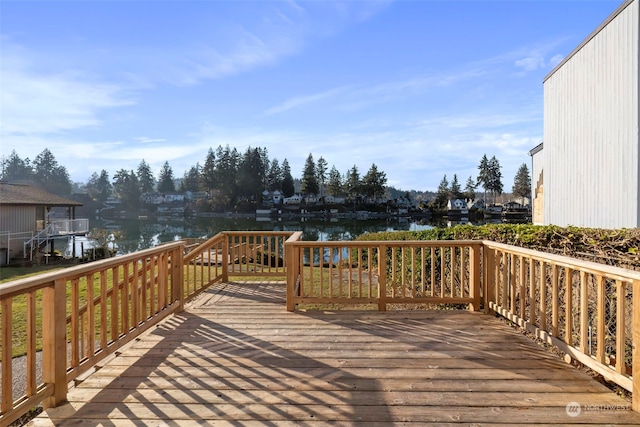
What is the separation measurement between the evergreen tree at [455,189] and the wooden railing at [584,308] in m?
73.3

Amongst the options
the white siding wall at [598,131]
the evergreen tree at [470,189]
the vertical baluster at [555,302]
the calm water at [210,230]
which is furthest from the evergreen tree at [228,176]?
the vertical baluster at [555,302]

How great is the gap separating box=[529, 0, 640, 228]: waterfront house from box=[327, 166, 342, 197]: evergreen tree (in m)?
62.1

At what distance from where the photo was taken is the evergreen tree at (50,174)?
→ 8000 cm

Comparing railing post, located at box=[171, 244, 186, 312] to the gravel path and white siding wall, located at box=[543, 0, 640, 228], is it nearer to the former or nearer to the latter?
the gravel path

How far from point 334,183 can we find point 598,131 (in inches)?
2559

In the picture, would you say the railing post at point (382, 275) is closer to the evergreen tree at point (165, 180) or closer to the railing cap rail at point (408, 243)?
the railing cap rail at point (408, 243)

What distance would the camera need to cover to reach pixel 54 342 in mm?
2160

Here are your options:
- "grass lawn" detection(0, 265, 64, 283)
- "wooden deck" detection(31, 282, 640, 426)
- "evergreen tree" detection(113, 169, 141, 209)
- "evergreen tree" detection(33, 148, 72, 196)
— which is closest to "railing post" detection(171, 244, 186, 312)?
"wooden deck" detection(31, 282, 640, 426)

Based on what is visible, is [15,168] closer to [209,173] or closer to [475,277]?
[209,173]

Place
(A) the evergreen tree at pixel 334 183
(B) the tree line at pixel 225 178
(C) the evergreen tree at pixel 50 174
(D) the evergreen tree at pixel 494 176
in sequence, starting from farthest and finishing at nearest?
1. (C) the evergreen tree at pixel 50 174
2. (A) the evergreen tree at pixel 334 183
3. (B) the tree line at pixel 225 178
4. (D) the evergreen tree at pixel 494 176

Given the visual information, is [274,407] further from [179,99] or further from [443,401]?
[179,99]

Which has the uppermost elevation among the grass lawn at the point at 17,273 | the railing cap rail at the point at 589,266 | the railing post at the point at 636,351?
the railing cap rail at the point at 589,266

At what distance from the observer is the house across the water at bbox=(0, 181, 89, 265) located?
17.8m

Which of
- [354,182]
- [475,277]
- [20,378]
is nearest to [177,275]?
[20,378]
